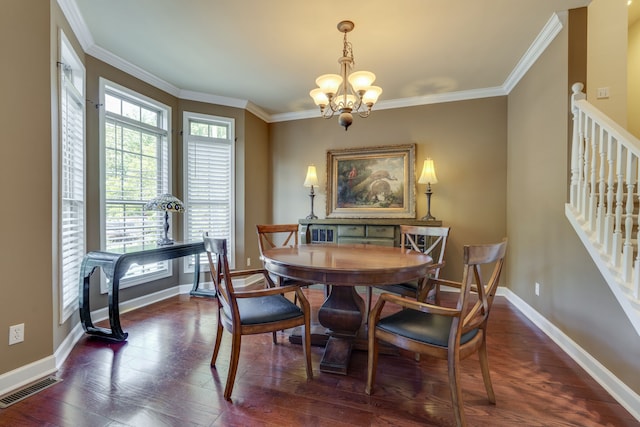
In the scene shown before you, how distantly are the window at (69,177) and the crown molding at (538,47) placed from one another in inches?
155

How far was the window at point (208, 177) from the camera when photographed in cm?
389

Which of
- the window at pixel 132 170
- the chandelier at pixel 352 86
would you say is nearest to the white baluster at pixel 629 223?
the chandelier at pixel 352 86

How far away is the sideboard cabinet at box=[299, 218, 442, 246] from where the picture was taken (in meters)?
3.84

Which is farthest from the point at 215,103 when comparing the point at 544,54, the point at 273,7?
the point at 544,54

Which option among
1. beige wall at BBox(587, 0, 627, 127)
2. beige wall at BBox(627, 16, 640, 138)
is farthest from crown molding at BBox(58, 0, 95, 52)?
beige wall at BBox(627, 16, 640, 138)

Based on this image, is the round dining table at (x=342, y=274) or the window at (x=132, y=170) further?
the window at (x=132, y=170)

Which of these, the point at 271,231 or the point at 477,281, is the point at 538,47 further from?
the point at 271,231

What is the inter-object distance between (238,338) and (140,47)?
291 centimetres

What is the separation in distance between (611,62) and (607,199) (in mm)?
1424

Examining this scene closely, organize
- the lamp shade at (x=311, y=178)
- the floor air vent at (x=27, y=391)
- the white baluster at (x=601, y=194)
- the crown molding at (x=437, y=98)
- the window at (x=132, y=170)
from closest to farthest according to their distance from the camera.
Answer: the floor air vent at (x=27, y=391)
the white baluster at (x=601, y=194)
the window at (x=132, y=170)
the crown molding at (x=437, y=98)
the lamp shade at (x=311, y=178)

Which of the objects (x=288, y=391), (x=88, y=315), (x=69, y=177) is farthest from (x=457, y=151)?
(x=88, y=315)

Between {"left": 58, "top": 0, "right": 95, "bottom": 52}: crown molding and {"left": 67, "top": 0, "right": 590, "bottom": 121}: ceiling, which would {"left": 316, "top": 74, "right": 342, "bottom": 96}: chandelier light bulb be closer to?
{"left": 67, "top": 0, "right": 590, "bottom": 121}: ceiling

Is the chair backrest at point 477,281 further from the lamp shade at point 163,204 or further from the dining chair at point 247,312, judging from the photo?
the lamp shade at point 163,204

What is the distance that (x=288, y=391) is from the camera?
5.82 feet
